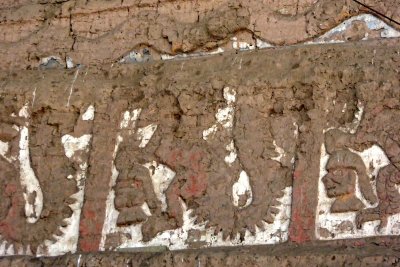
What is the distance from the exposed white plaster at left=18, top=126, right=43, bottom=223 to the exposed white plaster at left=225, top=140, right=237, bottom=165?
1336 mm

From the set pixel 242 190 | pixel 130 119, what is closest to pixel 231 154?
pixel 242 190

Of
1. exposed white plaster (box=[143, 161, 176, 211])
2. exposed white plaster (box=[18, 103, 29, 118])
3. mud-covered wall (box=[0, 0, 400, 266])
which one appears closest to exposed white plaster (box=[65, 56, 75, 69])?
mud-covered wall (box=[0, 0, 400, 266])

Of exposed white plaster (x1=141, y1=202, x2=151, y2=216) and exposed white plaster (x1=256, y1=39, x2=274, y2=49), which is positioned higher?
exposed white plaster (x1=256, y1=39, x2=274, y2=49)

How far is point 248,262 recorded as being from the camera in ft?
19.2

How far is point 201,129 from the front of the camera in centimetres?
662

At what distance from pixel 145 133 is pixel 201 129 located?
0.41 metres

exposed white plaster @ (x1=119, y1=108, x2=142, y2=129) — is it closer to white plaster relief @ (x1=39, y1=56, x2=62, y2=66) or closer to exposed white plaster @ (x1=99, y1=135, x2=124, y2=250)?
exposed white plaster @ (x1=99, y1=135, x2=124, y2=250)

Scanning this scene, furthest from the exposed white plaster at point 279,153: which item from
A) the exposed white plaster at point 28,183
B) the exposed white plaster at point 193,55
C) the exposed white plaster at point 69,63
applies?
the exposed white plaster at point 69,63

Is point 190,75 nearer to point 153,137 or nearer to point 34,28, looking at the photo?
point 153,137

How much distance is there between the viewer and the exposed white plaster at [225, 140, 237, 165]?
21.2 feet

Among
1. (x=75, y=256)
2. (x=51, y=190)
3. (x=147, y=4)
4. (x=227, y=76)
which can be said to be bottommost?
(x=75, y=256)

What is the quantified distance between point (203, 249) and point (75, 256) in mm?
825

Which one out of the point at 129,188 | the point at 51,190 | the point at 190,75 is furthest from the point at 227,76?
the point at 51,190

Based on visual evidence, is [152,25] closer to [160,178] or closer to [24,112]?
[24,112]
